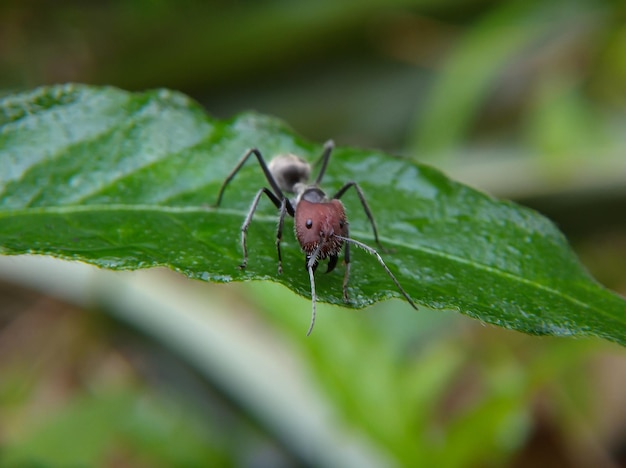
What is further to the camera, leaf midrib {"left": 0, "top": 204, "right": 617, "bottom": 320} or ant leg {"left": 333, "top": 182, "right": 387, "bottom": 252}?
ant leg {"left": 333, "top": 182, "right": 387, "bottom": 252}

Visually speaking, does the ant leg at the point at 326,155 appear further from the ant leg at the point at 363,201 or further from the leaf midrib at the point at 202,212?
the leaf midrib at the point at 202,212

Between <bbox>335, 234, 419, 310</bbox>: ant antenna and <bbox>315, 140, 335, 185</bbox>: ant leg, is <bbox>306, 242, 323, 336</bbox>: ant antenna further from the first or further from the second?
<bbox>315, 140, 335, 185</bbox>: ant leg

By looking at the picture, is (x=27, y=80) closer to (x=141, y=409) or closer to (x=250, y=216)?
(x=141, y=409)

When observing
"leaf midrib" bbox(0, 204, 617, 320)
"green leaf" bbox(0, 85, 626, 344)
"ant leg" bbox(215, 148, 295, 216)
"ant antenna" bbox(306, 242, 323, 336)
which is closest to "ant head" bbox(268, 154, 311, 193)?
"ant leg" bbox(215, 148, 295, 216)

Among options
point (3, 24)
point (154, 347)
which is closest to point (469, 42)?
point (154, 347)

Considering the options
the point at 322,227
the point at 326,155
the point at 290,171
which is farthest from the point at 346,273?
the point at 290,171

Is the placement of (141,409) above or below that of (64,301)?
above
